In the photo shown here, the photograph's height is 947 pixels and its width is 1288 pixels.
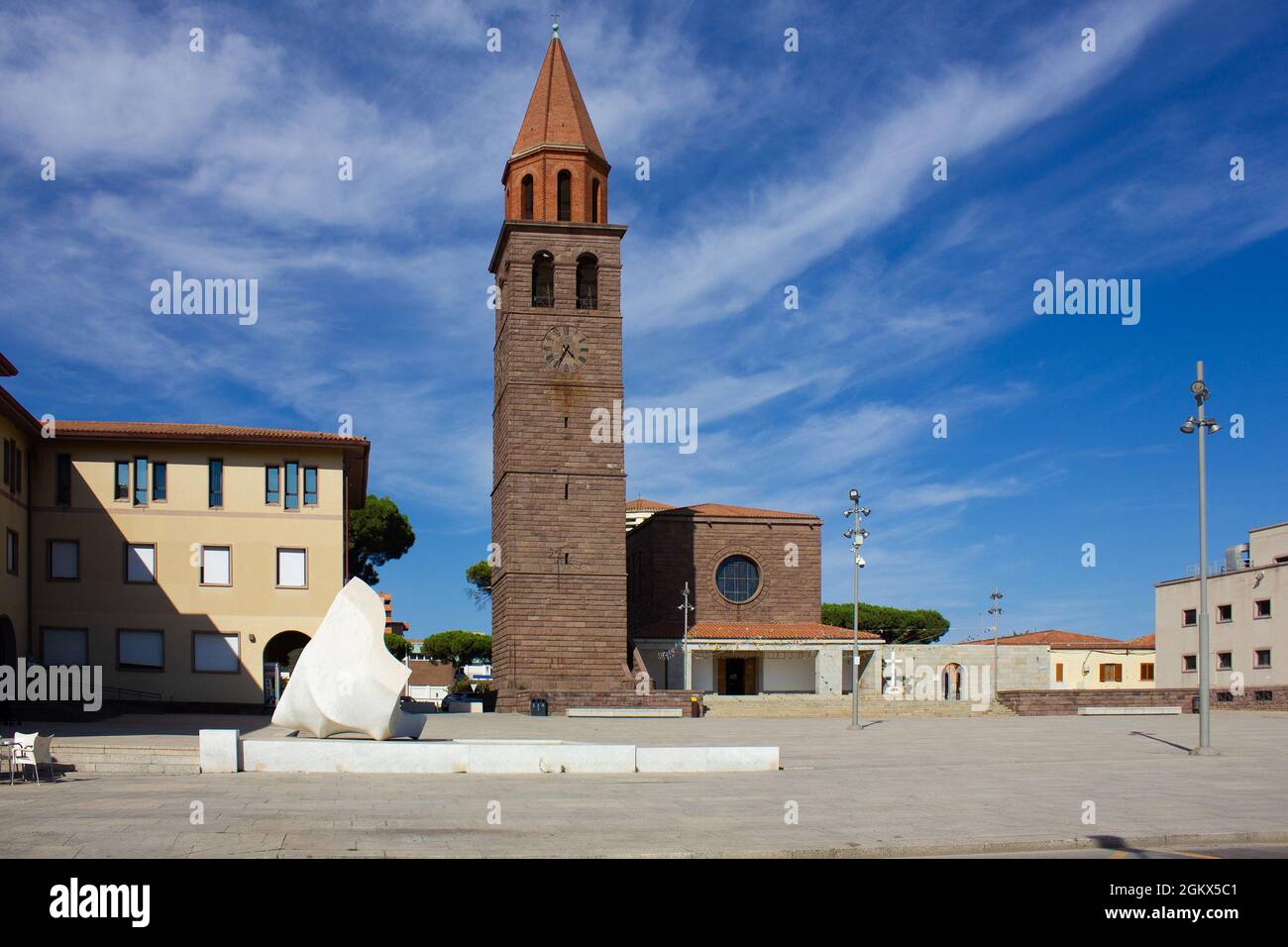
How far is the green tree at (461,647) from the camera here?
99188 mm

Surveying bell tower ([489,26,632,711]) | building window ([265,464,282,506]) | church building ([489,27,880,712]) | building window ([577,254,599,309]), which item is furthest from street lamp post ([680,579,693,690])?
building window ([265,464,282,506])

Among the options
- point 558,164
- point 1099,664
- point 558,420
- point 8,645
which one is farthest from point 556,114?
point 1099,664

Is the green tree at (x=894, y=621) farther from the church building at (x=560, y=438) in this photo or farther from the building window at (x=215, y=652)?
the building window at (x=215, y=652)

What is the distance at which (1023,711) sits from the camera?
45375mm

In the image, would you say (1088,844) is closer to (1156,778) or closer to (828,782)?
(828,782)

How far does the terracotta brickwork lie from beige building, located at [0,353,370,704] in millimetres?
22376

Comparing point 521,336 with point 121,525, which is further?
point 521,336

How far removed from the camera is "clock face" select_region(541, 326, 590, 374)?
1989 inches

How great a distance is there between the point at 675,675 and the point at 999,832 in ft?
148

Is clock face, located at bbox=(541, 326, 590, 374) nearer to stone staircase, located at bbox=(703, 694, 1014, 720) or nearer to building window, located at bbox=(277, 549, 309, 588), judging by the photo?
stone staircase, located at bbox=(703, 694, 1014, 720)

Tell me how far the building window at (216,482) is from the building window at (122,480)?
2461 mm

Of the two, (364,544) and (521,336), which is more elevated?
(521,336)

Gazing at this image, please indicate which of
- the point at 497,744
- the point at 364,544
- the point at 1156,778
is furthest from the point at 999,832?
the point at 364,544
